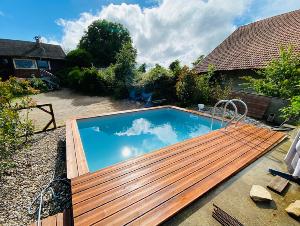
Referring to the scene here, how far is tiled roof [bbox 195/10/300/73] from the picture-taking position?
1196 centimetres

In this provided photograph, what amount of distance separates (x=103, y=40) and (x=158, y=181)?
34472 mm

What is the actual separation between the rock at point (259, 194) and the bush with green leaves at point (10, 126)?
5.38 metres

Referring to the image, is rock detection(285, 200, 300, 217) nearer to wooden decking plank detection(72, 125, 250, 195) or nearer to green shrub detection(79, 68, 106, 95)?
wooden decking plank detection(72, 125, 250, 195)

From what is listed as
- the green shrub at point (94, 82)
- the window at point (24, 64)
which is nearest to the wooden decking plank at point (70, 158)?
the green shrub at point (94, 82)

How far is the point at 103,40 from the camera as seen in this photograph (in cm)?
3316

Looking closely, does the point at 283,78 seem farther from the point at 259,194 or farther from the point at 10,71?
the point at 10,71

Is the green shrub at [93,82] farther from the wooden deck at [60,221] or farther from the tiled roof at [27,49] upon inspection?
the wooden deck at [60,221]

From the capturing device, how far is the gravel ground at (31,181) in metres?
3.24

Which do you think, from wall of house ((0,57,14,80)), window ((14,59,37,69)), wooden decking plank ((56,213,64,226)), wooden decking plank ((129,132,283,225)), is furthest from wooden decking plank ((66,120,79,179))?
window ((14,59,37,69))

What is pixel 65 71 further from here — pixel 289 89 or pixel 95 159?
pixel 289 89

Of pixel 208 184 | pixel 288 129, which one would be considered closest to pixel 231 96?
pixel 288 129

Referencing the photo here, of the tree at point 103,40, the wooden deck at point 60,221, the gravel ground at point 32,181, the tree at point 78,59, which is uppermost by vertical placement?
the tree at point 103,40

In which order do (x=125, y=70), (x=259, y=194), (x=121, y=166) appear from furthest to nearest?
(x=125, y=70) → (x=121, y=166) → (x=259, y=194)

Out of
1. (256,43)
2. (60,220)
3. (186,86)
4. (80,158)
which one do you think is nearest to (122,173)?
(60,220)
